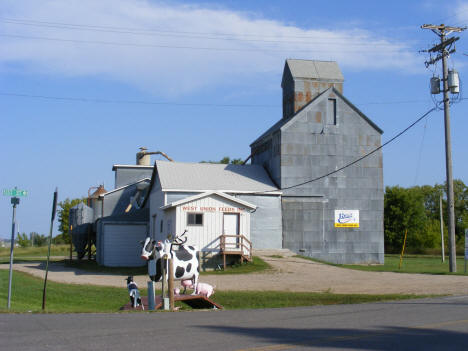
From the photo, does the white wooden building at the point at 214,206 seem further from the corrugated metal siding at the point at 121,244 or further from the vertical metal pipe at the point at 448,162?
the vertical metal pipe at the point at 448,162

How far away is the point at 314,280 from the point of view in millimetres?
25375

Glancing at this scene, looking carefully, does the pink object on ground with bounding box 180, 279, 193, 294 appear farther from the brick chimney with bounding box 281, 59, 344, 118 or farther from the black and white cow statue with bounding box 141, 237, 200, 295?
the brick chimney with bounding box 281, 59, 344, 118

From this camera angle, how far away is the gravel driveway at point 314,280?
21.4 m

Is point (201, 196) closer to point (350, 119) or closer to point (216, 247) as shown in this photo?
point (216, 247)

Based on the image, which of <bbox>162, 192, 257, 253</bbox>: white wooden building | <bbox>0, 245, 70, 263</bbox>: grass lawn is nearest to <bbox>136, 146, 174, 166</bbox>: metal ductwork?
<bbox>0, 245, 70, 263</bbox>: grass lawn

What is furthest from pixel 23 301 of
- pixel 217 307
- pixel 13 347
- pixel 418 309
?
pixel 418 309

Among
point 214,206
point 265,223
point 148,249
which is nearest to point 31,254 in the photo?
point 265,223

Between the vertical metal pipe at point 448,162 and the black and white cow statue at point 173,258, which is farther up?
the vertical metal pipe at point 448,162

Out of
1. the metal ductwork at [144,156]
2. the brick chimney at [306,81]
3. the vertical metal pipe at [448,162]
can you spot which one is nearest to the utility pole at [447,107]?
the vertical metal pipe at [448,162]

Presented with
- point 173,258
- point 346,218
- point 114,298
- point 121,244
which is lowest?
point 114,298

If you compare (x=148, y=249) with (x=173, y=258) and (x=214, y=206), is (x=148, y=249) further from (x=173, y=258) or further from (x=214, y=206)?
(x=214, y=206)

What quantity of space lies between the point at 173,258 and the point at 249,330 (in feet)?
26.7

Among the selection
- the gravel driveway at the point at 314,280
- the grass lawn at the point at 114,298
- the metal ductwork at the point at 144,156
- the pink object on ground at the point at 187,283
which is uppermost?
the metal ductwork at the point at 144,156

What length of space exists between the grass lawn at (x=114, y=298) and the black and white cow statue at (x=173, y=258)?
139 cm
